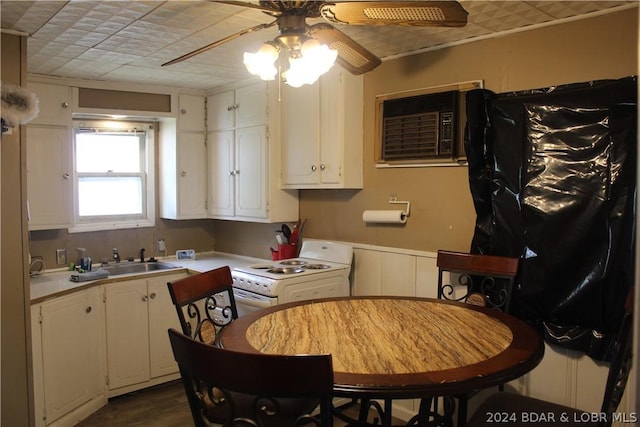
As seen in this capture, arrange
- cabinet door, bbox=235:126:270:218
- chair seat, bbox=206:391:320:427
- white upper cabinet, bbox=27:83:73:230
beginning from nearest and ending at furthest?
chair seat, bbox=206:391:320:427 → white upper cabinet, bbox=27:83:73:230 → cabinet door, bbox=235:126:270:218

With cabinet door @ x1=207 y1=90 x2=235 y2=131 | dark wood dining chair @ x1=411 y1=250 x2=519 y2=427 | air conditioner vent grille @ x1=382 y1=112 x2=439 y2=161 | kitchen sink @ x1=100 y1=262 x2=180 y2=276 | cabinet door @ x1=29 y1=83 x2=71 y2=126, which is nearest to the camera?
dark wood dining chair @ x1=411 y1=250 x2=519 y2=427

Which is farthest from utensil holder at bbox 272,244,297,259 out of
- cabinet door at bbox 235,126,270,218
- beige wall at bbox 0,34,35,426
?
beige wall at bbox 0,34,35,426

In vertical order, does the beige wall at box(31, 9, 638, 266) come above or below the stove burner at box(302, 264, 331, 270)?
above

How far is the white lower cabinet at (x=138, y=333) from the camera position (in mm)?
3629

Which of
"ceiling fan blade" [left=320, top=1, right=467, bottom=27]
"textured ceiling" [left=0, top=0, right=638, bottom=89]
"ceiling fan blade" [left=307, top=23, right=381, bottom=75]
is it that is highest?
"textured ceiling" [left=0, top=0, right=638, bottom=89]

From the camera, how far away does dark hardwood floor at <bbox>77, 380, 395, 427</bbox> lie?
3309 mm

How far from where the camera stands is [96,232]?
4.17 meters

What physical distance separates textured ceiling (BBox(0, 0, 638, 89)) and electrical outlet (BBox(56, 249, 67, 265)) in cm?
134

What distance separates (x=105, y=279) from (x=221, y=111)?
1685mm

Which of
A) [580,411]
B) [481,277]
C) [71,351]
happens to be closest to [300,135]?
[481,277]

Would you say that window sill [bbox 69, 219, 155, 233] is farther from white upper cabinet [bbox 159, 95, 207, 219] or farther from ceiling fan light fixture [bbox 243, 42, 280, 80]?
ceiling fan light fixture [bbox 243, 42, 280, 80]

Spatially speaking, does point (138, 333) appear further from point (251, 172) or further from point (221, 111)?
point (221, 111)

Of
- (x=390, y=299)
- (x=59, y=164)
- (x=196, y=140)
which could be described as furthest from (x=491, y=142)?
(x=59, y=164)

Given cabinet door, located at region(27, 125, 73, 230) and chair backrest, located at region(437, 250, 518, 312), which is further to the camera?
cabinet door, located at region(27, 125, 73, 230)
